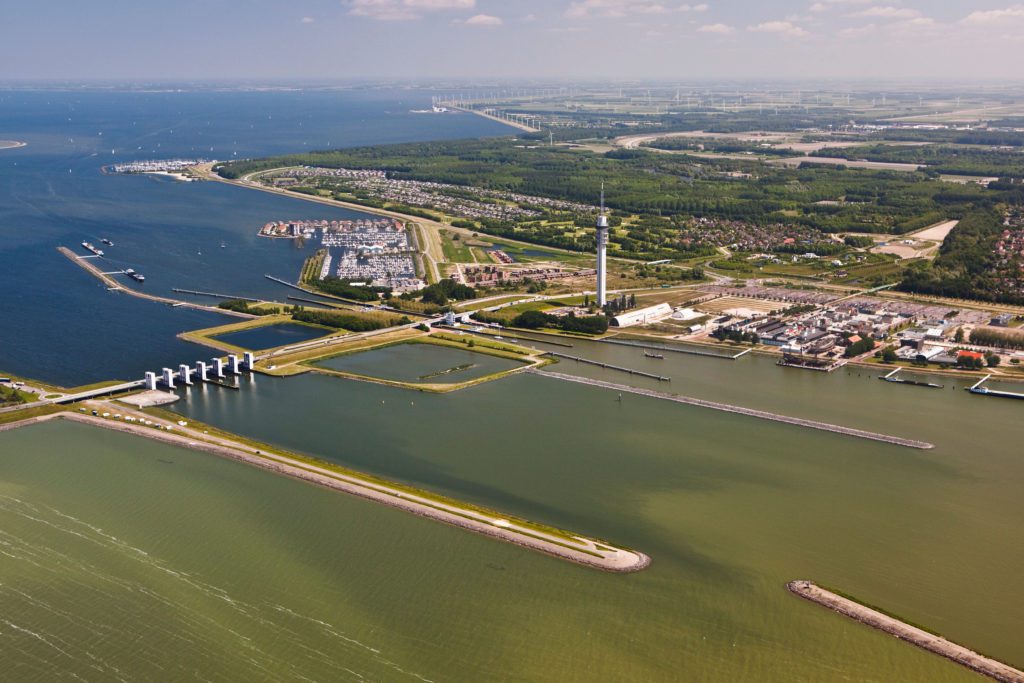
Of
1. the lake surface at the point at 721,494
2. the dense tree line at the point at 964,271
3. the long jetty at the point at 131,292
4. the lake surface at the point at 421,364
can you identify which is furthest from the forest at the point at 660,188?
the lake surface at the point at 721,494

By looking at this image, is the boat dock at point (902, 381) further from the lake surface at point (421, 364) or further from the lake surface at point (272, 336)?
the lake surface at point (272, 336)

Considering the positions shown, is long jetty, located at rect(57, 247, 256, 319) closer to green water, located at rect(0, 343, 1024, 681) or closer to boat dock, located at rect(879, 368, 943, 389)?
green water, located at rect(0, 343, 1024, 681)

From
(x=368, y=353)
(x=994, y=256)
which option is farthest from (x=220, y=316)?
(x=994, y=256)

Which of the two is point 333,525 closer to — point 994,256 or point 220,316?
point 220,316

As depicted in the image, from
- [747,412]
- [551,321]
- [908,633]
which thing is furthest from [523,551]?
[551,321]

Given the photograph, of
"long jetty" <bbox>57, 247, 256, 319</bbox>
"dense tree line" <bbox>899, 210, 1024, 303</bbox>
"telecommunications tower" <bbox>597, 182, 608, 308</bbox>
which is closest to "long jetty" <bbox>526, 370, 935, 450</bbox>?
"telecommunications tower" <bbox>597, 182, 608, 308</bbox>

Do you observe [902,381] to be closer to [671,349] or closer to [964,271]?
[671,349]
